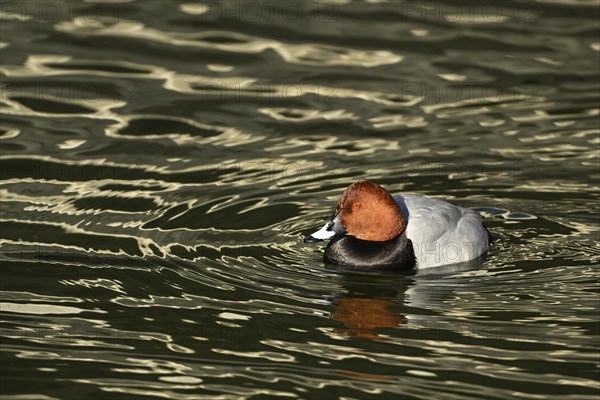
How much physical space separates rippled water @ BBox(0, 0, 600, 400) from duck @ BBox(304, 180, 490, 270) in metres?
0.17

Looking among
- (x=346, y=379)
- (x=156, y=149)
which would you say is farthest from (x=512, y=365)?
(x=156, y=149)

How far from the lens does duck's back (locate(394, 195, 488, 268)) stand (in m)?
10.6

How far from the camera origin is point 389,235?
35.1ft

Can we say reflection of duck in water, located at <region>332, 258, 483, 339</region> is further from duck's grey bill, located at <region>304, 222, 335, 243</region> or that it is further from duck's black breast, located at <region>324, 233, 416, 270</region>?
duck's grey bill, located at <region>304, 222, 335, 243</region>

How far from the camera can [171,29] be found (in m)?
16.3

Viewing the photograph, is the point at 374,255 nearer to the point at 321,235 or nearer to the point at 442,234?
the point at 321,235

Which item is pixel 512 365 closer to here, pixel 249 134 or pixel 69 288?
pixel 69 288

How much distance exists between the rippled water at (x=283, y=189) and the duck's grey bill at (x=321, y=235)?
216 millimetres

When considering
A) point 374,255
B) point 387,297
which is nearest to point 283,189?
point 374,255

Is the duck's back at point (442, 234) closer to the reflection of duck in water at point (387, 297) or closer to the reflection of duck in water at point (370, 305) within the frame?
the reflection of duck in water at point (387, 297)

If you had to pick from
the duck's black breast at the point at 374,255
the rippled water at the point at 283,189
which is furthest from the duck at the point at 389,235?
the rippled water at the point at 283,189

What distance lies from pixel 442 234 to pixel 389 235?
0.41 metres

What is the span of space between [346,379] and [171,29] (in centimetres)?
864

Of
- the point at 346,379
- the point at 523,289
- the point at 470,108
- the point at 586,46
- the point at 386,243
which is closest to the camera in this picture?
the point at 346,379
